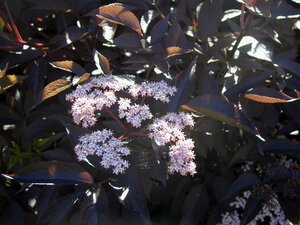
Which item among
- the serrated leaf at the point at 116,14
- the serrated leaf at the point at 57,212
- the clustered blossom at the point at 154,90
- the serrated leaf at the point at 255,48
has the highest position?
the serrated leaf at the point at 116,14

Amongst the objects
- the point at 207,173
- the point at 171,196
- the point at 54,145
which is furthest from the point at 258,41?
the point at 54,145

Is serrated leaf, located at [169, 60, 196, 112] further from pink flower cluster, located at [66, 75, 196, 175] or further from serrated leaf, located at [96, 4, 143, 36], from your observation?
serrated leaf, located at [96, 4, 143, 36]

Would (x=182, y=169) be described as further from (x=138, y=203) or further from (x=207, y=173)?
(x=207, y=173)

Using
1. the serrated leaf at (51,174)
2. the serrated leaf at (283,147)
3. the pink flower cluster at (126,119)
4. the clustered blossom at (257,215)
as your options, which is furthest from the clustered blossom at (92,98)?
the clustered blossom at (257,215)

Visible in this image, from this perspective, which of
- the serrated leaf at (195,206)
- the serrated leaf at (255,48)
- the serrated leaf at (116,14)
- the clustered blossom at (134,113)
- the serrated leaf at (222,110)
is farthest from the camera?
the serrated leaf at (195,206)

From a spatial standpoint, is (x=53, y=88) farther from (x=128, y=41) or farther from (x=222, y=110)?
(x=222, y=110)

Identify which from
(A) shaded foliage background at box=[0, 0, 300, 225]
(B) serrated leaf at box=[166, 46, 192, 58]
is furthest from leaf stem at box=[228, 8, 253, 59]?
(B) serrated leaf at box=[166, 46, 192, 58]

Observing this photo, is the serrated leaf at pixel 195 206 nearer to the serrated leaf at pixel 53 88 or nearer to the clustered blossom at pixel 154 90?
the clustered blossom at pixel 154 90
